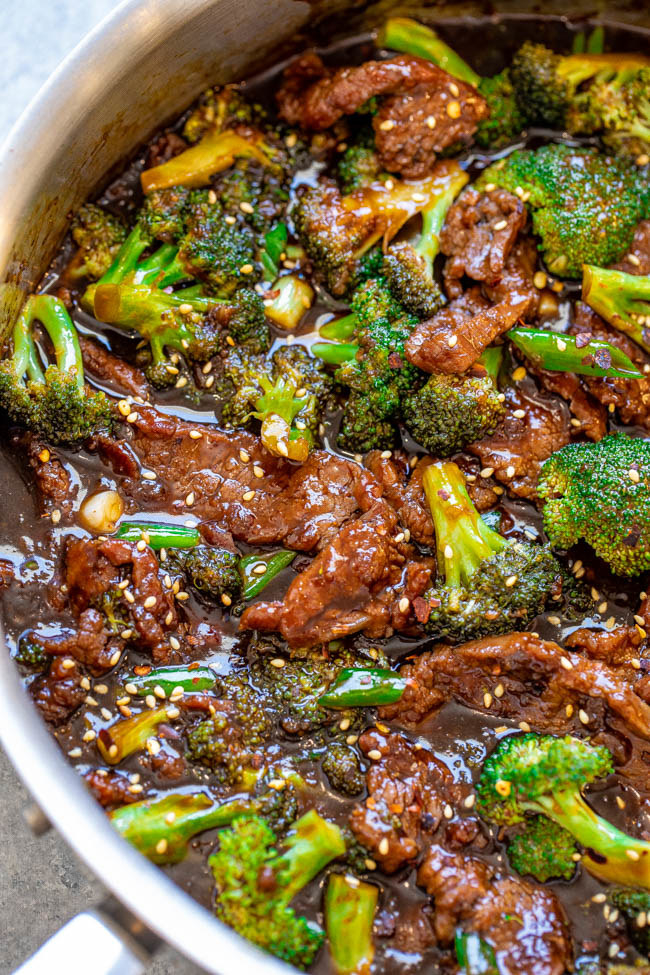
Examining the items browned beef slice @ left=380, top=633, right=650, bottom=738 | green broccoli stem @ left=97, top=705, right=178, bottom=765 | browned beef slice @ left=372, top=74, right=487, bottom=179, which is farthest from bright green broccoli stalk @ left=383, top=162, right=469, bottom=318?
green broccoli stem @ left=97, top=705, right=178, bottom=765

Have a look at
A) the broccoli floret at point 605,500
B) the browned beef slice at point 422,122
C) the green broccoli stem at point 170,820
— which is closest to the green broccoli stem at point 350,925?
the green broccoli stem at point 170,820

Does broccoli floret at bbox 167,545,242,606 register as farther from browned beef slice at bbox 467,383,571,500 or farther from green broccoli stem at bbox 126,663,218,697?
browned beef slice at bbox 467,383,571,500

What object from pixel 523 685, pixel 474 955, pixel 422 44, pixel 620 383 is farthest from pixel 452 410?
pixel 474 955

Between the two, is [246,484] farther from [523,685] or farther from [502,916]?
[502,916]

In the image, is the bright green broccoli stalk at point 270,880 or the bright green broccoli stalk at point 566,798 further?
the bright green broccoli stalk at point 566,798

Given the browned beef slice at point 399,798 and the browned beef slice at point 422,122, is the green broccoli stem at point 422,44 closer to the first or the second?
the browned beef slice at point 422,122

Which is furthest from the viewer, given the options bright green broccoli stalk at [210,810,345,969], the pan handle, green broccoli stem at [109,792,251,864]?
green broccoli stem at [109,792,251,864]
